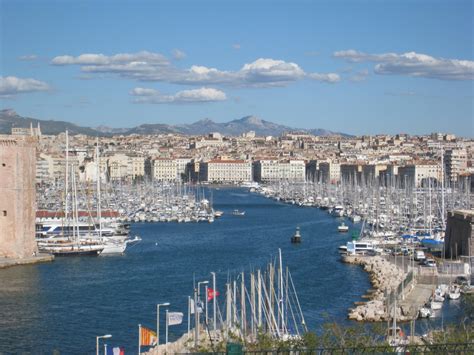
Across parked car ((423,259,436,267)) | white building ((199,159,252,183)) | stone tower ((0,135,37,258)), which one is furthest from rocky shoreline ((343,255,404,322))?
white building ((199,159,252,183))

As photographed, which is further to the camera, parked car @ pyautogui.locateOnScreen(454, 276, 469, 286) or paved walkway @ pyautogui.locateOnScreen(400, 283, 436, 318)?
parked car @ pyautogui.locateOnScreen(454, 276, 469, 286)

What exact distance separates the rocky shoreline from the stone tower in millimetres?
6717

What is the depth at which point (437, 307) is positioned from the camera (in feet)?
46.6

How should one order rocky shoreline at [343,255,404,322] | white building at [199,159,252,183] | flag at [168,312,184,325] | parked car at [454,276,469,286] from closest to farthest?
flag at [168,312,184,325]
rocky shoreline at [343,255,404,322]
parked car at [454,276,469,286]
white building at [199,159,252,183]

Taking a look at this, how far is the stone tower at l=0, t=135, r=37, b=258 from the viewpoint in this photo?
1894cm

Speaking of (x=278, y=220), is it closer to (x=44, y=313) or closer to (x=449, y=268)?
(x=449, y=268)

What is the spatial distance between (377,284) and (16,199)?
286 inches

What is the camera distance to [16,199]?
19109 mm

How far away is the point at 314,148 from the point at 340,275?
283 feet

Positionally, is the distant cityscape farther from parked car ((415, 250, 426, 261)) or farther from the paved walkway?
the paved walkway

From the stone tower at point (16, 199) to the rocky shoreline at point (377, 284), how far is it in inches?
264

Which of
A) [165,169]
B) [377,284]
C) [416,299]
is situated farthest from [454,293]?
[165,169]

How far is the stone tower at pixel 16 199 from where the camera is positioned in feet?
62.1

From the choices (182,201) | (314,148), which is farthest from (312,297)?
(314,148)
